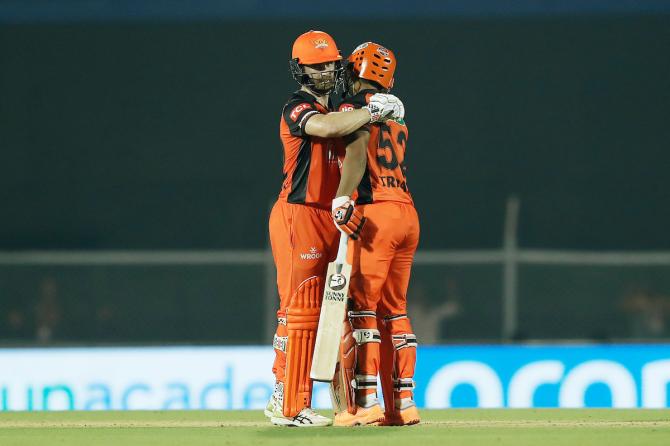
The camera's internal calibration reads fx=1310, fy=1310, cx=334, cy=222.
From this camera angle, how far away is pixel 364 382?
610 centimetres

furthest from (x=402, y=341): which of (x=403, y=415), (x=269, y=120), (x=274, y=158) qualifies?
(x=269, y=120)

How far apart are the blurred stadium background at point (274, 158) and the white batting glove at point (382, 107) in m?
7.27

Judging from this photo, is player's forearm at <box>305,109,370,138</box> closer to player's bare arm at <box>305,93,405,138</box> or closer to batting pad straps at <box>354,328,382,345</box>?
player's bare arm at <box>305,93,405,138</box>

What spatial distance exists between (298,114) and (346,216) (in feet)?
1.72

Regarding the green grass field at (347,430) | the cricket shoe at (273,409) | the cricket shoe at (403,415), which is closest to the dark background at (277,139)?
the green grass field at (347,430)

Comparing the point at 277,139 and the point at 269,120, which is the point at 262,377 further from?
the point at 269,120

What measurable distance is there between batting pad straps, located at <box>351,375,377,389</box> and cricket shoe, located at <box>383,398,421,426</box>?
0.21 m

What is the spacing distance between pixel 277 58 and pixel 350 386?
1659cm

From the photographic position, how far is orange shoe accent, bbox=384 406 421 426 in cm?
624

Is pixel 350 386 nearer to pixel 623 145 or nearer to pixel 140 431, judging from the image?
pixel 140 431

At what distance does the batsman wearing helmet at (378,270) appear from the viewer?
6113 millimetres

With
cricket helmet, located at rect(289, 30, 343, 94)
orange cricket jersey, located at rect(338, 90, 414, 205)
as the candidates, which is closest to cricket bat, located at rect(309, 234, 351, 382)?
orange cricket jersey, located at rect(338, 90, 414, 205)

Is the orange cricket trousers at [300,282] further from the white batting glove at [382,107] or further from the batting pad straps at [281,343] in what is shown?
the white batting glove at [382,107]

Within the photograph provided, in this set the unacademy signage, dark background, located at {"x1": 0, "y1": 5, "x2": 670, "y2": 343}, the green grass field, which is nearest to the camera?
the green grass field
